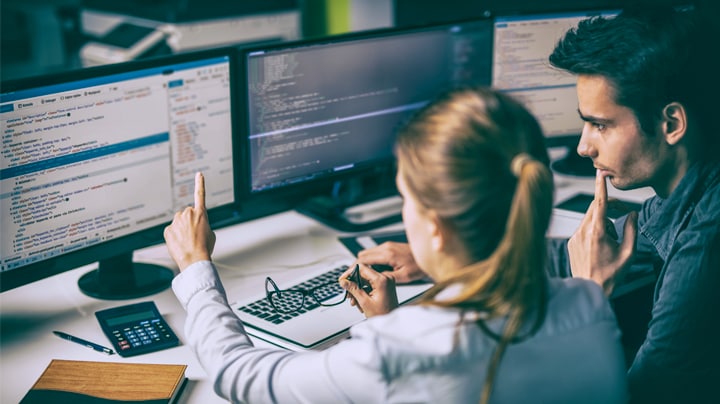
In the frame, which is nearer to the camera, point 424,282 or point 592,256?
point 592,256

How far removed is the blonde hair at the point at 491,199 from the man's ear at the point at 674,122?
0.58m

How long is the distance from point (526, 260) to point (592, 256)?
0.59m

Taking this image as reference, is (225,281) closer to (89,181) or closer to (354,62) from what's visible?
(89,181)

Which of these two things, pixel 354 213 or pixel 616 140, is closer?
pixel 616 140

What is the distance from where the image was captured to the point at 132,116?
59.9 inches

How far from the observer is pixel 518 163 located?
3.03 ft

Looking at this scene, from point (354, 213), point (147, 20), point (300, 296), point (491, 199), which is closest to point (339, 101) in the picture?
point (354, 213)

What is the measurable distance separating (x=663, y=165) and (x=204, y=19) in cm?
170

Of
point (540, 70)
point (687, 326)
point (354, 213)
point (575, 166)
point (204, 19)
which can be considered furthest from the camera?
point (204, 19)

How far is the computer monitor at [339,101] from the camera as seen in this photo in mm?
1752

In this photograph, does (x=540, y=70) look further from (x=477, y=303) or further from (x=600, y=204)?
(x=477, y=303)

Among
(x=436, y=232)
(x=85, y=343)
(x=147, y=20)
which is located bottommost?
(x=85, y=343)

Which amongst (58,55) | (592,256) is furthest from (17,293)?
(58,55)

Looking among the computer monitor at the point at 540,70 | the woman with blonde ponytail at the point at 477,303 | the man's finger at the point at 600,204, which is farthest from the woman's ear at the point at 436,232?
the computer monitor at the point at 540,70
